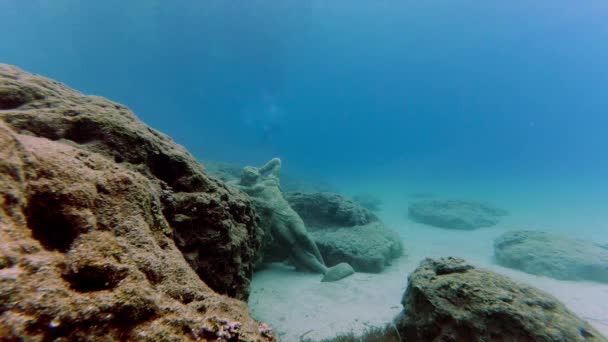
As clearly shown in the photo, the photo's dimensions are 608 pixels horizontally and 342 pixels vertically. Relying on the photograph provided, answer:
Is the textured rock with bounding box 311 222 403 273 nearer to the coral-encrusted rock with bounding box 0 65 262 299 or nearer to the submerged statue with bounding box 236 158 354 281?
the submerged statue with bounding box 236 158 354 281

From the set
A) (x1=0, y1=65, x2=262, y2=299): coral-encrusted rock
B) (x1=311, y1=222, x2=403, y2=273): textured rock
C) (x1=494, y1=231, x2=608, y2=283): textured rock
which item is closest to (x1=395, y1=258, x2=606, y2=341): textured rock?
(x1=0, y1=65, x2=262, y2=299): coral-encrusted rock

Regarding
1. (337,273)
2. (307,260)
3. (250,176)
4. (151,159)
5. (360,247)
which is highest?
(250,176)

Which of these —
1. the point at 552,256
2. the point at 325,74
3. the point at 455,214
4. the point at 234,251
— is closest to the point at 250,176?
the point at 234,251

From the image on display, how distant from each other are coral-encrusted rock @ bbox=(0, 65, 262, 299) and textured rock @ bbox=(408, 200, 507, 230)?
15190 millimetres

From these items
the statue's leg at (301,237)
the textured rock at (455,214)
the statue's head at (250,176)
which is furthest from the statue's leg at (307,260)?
the textured rock at (455,214)

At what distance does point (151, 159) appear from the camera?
278cm

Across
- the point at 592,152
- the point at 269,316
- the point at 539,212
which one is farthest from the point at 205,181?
the point at 592,152

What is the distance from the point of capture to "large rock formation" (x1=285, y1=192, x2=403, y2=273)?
771 cm

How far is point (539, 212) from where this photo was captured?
20578 millimetres

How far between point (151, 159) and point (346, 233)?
287 inches

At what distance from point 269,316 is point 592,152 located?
13303cm

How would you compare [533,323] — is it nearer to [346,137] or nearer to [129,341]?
[129,341]

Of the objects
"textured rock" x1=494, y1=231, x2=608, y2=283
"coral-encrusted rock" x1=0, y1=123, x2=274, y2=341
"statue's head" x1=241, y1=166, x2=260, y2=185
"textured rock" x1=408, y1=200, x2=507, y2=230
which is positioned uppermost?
"textured rock" x1=408, y1=200, x2=507, y2=230

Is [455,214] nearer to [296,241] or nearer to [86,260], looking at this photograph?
[296,241]
